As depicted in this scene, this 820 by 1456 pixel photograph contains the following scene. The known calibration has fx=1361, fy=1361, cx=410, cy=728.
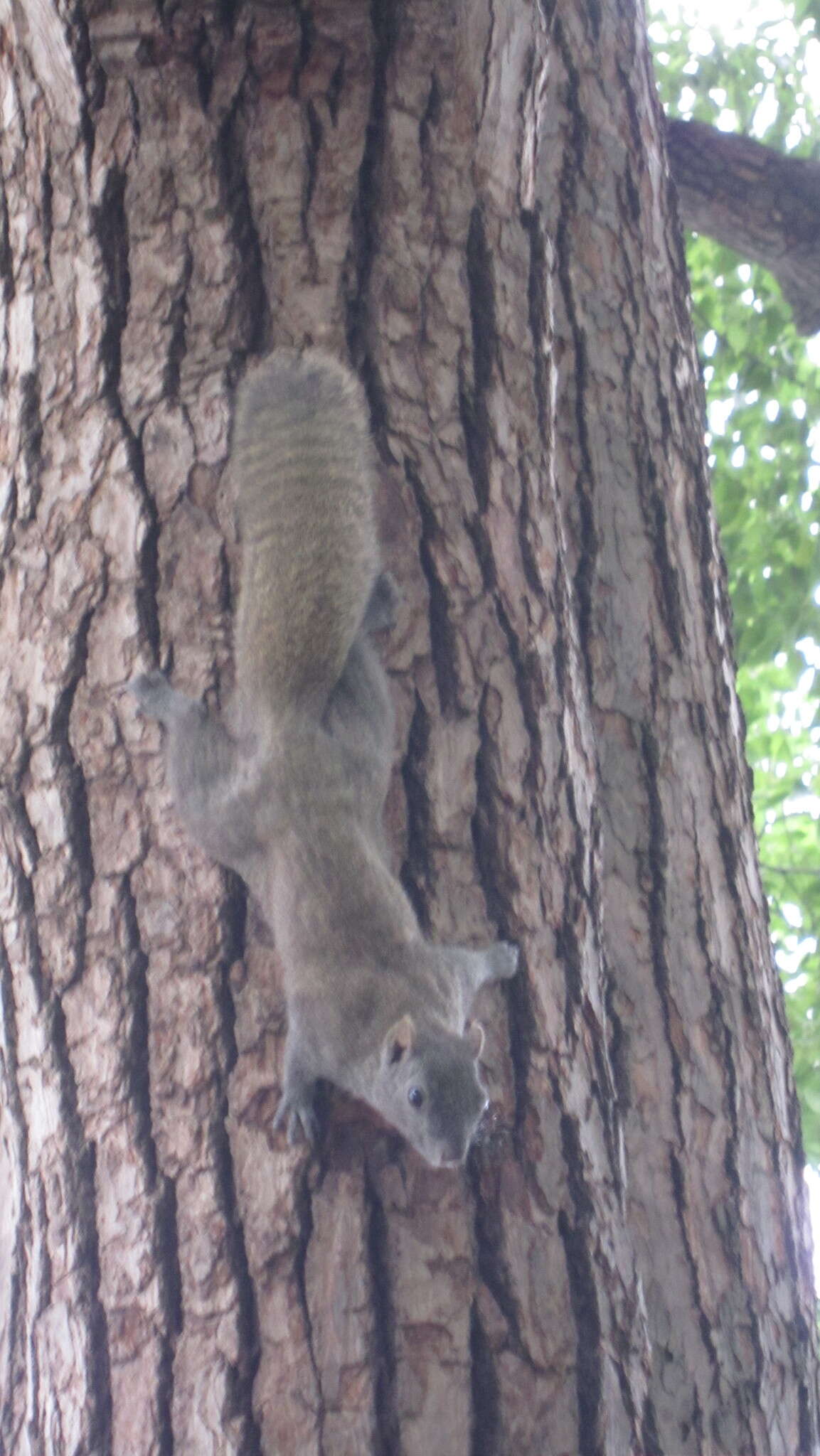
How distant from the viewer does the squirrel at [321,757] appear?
187 cm

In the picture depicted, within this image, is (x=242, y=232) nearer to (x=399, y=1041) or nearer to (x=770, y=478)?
(x=399, y=1041)

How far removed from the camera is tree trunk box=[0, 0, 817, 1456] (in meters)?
1.66

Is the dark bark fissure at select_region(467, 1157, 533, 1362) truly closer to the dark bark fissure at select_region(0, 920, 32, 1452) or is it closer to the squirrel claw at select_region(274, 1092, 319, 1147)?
the squirrel claw at select_region(274, 1092, 319, 1147)

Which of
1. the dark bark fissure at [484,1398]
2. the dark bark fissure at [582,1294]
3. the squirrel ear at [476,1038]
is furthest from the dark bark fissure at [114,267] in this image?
the dark bark fissure at [484,1398]

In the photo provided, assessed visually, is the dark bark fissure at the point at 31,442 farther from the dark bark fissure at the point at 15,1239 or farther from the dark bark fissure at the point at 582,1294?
the dark bark fissure at the point at 582,1294

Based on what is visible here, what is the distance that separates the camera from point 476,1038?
72.5 inches

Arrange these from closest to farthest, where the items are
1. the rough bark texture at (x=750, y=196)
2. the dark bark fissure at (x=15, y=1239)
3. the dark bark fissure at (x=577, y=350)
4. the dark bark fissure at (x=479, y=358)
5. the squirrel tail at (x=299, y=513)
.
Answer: the dark bark fissure at (x=15, y=1239) → the squirrel tail at (x=299, y=513) → the dark bark fissure at (x=479, y=358) → the dark bark fissure at (x=577, y=350) → the rough bark texture at (x=750, y=196)

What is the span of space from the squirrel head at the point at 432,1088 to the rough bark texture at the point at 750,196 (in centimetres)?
280

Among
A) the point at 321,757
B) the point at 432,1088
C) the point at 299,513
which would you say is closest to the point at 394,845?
the point at 321,757

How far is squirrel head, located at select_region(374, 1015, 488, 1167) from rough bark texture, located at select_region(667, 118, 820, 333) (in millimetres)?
2796

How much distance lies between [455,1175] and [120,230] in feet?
4.78

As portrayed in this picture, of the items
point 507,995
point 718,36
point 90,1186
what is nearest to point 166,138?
point 507,995

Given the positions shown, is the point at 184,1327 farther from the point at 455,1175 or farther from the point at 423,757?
the point at 423,757

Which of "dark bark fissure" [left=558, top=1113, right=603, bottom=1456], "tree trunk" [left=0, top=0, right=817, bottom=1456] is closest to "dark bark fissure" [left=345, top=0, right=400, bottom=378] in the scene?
"tree trunk" [left=0, top=0, right=817, bottom=1456]
